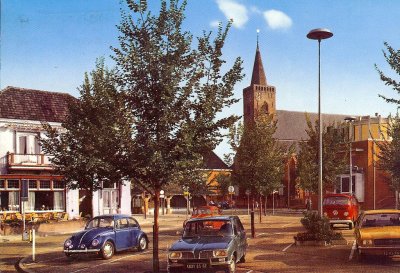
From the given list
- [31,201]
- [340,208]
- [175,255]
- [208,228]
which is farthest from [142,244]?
[31,201]

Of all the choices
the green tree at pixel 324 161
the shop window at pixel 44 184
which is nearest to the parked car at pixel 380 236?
the shop window at pixel 44 184

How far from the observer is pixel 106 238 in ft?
58.6

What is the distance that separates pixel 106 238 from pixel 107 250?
451 millimetres

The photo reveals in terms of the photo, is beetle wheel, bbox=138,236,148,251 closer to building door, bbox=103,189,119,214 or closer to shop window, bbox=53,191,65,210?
shop window, bbox=53,191,65,210

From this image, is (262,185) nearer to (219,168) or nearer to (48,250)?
(48,250)

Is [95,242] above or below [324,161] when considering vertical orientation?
below

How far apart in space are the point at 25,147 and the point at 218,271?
997 inches

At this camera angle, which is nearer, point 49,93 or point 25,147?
point 25,147

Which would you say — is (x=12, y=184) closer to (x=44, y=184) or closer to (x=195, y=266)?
(x=44, y=184)

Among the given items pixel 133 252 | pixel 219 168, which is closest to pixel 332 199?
pixel 133 252

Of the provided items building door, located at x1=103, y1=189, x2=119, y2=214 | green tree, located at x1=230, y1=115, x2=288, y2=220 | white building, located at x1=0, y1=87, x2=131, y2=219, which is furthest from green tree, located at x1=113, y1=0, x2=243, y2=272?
building door, located at x1=103, y1=189, x2=119, y2=214

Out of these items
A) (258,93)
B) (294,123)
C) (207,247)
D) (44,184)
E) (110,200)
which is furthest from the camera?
(258,93)

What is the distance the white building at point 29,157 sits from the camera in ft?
107

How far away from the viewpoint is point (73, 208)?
1423 inches
